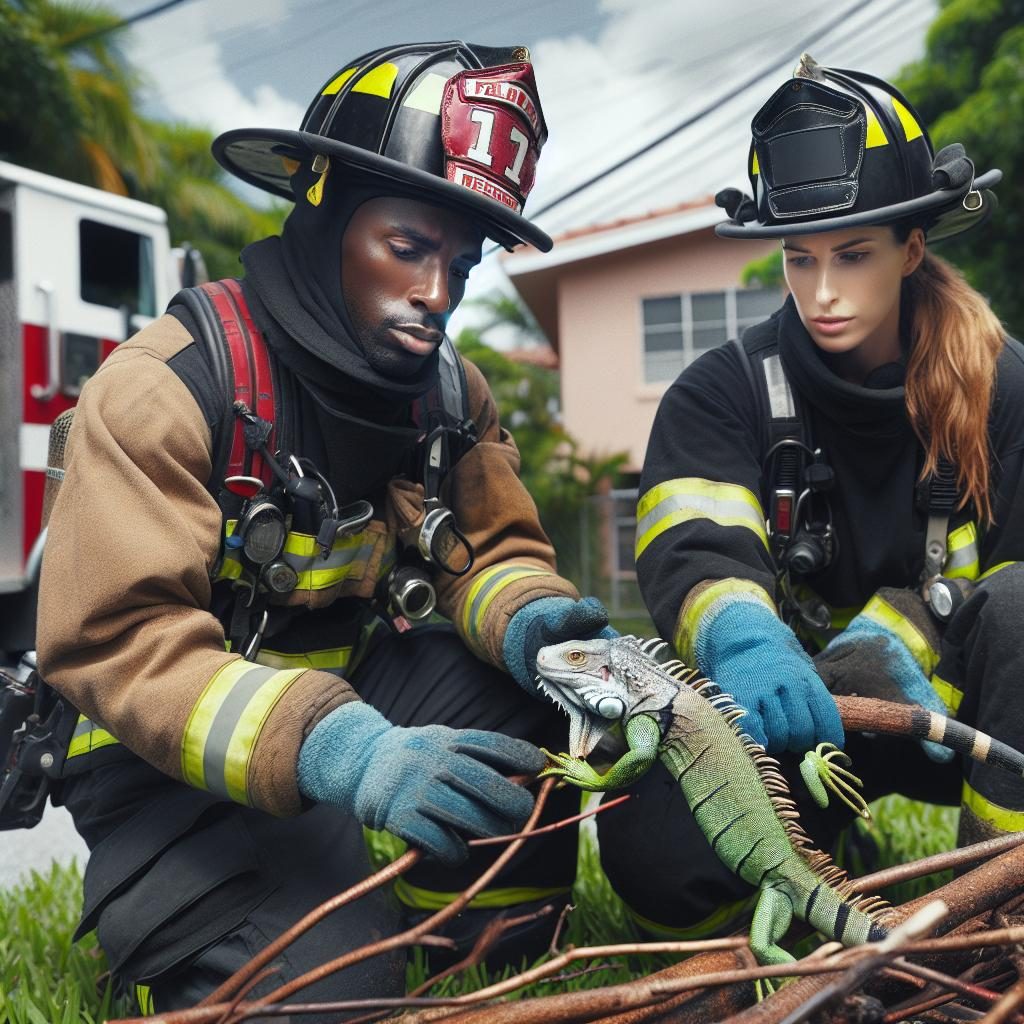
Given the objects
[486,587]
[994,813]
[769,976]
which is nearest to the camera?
[769,976]

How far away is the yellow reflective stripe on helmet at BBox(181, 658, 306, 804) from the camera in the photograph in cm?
186

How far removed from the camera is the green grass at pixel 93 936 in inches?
91.1

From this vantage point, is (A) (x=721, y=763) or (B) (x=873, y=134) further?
(B) (x=873, y=134)

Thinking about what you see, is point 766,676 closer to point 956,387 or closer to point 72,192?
point 956,387

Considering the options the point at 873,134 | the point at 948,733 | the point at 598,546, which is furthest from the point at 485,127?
the point at 598,546

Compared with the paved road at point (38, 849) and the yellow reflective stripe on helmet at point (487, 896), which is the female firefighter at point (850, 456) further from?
the paved road at point (38, 849)

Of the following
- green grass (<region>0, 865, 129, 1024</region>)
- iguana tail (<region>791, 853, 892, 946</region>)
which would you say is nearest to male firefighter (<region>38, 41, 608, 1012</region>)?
green grass (<region>0, 865, 129, 1024</region>)

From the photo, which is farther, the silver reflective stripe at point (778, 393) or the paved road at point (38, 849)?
the paved road at point (38, 849)

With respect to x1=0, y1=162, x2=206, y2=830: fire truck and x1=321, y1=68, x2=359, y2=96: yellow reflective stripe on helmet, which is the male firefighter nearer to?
x1=321, y1=68, x2=359, y2=96: yellow reflective stripe on helmet

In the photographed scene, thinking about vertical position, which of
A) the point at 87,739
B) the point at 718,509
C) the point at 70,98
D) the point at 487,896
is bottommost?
the point at 487,896

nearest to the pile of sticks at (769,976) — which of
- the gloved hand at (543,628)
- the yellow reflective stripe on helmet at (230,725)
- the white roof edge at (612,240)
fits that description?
the yellow reflective stripe on helmet at (230,725)

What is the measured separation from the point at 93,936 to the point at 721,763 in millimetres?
1744

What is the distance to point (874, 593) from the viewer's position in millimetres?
2912

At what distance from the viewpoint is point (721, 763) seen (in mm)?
1861
